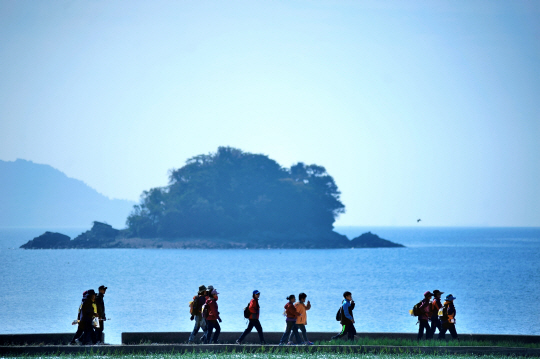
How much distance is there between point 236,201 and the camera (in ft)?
454

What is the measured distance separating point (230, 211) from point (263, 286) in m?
72.9

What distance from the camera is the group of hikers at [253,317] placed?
16.6m

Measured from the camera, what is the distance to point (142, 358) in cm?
1512

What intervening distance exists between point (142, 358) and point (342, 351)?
15.7 feet

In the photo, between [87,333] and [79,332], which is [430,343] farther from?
[79,332]

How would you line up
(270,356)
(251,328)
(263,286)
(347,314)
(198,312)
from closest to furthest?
1. (270,356)
2. (347,314)
3. (251,328)
4. (198,312)
5. (263,286)

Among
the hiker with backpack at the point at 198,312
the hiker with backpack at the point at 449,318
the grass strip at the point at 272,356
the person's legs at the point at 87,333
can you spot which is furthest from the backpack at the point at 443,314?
the person's legs at the point at 87,333

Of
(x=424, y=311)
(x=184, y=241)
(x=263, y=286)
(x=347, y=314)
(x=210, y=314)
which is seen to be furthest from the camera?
(x=184, y=241)

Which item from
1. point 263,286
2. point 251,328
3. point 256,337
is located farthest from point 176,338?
point 263,286

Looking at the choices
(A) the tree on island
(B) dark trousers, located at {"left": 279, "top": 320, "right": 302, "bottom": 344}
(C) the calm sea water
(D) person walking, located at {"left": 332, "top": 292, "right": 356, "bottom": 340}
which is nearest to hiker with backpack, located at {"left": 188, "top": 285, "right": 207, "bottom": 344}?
(B) dark trousers, located at {"left": 279, "top": 320, "right": 302, "bottom": 344}

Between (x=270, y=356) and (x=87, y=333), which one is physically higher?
(x=87, y=333)

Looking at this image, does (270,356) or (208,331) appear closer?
(270,356)

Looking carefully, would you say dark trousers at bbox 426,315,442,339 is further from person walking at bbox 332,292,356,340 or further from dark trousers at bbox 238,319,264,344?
dark trousers at bbox 238,319,264,344

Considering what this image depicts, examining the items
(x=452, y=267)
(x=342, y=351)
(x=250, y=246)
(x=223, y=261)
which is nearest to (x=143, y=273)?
(x=223, y=261)
